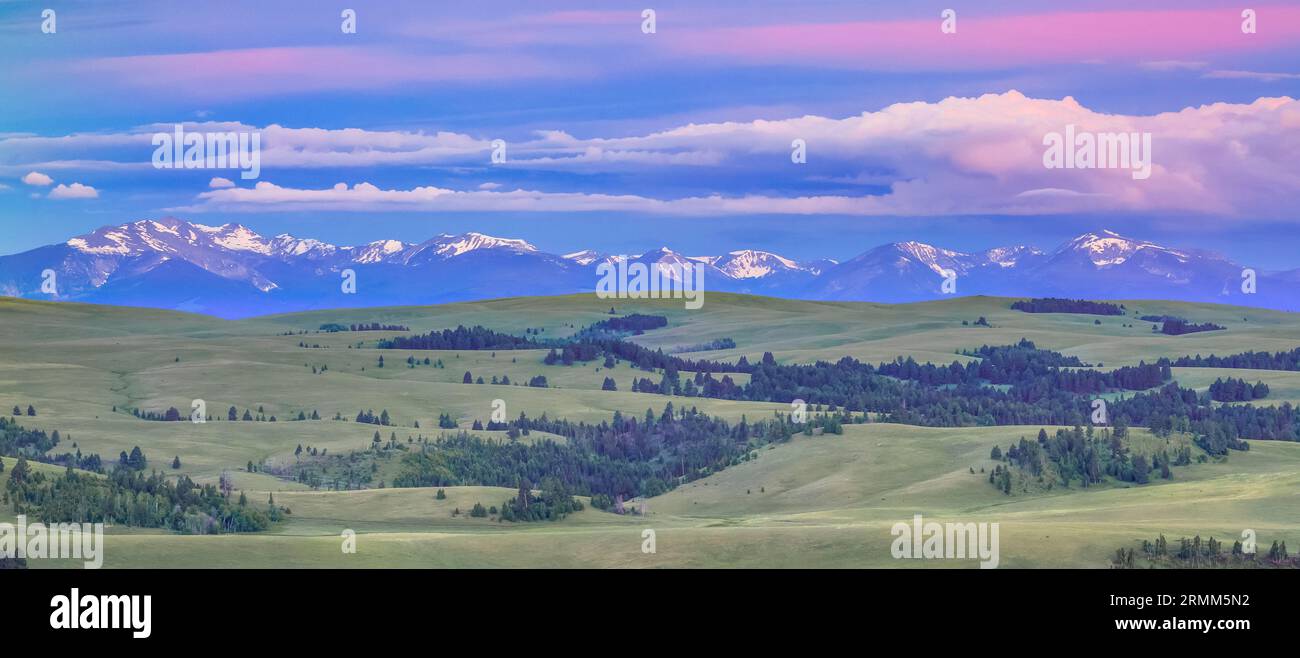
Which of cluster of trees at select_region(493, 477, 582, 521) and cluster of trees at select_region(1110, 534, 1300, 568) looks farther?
cluster of trees at select_region(493, 477, 582, 521)

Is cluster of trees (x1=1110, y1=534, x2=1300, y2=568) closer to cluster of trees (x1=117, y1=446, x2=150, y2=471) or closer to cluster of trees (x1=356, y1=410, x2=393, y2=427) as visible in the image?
cluster of trees (x1=117, y1=446, x2=150, y2=471)

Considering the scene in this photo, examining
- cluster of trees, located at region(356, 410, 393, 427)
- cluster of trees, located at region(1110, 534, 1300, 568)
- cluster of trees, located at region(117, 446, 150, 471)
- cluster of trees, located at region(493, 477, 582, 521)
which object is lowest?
cluster of trees, located at region(493, 477, 582, 521)

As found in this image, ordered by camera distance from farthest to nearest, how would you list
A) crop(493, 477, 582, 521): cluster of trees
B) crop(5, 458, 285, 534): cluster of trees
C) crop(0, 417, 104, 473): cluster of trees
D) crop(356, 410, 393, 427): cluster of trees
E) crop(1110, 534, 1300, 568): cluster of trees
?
crop(356, 410, 393, 427): cluster of trees → crop(0, 417, 104, 473): cluster of trees → crop(493, 477, 582, 521): cluster of trees → crop(5, 458, 285, 534): cluster of trees → crop(1110, 534, 1300, 568): cluster of trees

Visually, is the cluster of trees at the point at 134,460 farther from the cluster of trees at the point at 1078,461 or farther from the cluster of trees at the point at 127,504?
the cluster of trees at the point at 1078,461

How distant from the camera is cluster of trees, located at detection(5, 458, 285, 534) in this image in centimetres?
8956

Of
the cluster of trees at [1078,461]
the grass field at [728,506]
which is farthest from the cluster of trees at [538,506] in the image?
the cluster of trees at [1078,461]

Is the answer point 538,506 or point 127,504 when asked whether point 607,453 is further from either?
point 127,504

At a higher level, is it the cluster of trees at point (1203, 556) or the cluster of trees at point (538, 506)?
the cluster of trees at point (1203, 556)

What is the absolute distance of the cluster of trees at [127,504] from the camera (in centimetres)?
8956

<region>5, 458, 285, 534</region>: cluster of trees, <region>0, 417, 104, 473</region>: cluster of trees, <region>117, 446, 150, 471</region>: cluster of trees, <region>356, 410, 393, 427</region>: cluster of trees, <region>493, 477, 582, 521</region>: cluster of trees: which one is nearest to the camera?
<region>5, 458, 285, 534</region>: cluster of trees

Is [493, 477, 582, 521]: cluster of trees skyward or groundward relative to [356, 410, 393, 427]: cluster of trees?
groundward

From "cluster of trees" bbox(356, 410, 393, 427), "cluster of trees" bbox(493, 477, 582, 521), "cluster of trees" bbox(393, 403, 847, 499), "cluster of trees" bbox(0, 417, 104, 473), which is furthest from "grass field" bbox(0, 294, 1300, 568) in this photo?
"cluster of trees" bbox(393, 403, 847, 499)
